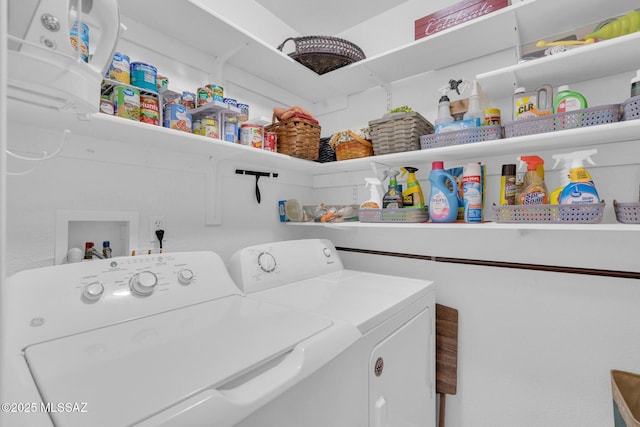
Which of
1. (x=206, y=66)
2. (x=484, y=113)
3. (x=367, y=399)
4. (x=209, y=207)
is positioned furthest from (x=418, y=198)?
(x=206, y=66)

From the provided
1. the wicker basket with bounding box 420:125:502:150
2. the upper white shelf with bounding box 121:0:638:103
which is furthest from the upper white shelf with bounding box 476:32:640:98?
the wicker basket with bounding box 420:125:502:150

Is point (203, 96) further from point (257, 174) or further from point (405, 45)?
point (405, 45)

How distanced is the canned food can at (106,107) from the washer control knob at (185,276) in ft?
2.01

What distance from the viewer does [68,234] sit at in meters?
1.16

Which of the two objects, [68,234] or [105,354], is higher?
[68,234]

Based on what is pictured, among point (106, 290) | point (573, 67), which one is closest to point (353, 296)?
point (106, 290)

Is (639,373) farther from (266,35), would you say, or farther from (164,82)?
(266,35)

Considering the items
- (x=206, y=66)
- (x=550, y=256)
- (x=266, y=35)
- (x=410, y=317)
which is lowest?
(x=410, y=317)

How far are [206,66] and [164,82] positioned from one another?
400 millimetres

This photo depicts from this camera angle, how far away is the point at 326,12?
2.00 meters

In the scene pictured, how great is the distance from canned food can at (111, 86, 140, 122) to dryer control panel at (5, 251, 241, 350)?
0.52 meters

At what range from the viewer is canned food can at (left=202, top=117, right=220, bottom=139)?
134cm

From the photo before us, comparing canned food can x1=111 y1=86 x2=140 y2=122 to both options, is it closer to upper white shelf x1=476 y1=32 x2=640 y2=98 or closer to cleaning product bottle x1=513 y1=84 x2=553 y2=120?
upper white shelf x1=476 y1=32 x2=640 y2=98

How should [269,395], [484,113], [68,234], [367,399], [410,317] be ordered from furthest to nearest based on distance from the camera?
[484,113] → [410,317] → [68,234] → [367,399] → [269,395]
